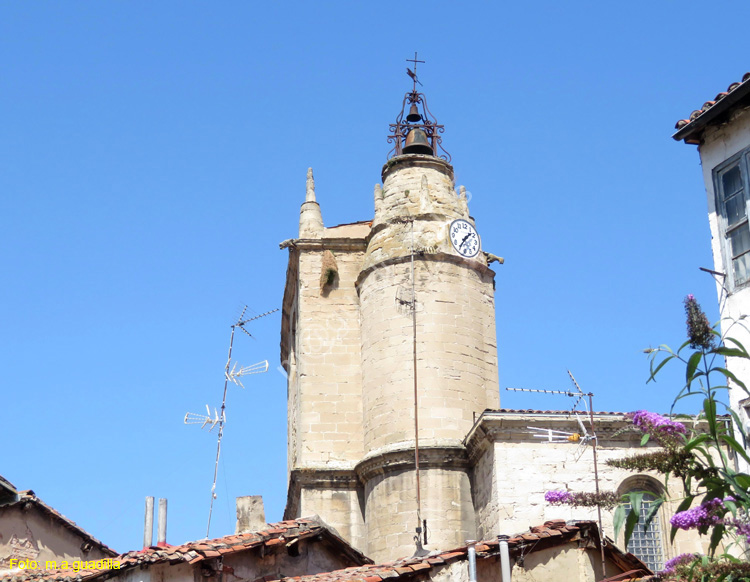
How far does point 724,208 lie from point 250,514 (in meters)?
11.0

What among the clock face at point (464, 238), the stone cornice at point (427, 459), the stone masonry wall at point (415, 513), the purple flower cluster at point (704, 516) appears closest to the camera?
the purple flower cluster at point (704, 516)

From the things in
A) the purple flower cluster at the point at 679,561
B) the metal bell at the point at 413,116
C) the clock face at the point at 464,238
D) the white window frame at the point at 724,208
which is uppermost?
the metal bell at the point at 413,116

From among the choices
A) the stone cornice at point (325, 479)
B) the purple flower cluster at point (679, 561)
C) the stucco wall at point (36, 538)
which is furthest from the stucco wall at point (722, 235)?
the stucco wall at point (36, 538)

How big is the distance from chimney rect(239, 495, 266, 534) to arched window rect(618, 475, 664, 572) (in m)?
7.49

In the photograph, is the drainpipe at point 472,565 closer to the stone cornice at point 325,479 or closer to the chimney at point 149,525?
the chimney at point 149,525

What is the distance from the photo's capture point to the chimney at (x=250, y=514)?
2374 centimetres

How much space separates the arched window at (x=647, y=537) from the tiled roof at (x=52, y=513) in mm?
11291

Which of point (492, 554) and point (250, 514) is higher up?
point (250, 514)

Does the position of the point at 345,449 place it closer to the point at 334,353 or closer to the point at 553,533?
the point at 334,353

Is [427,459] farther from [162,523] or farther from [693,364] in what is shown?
[693,364]

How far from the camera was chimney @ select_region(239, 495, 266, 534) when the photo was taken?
23.7 metres

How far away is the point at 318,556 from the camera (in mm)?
22422

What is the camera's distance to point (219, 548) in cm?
2058

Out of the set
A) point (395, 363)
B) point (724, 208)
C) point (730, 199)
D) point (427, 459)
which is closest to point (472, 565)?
point (724, 208)
